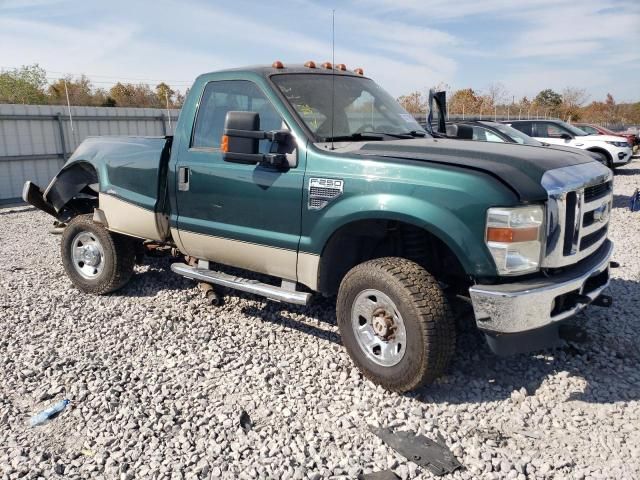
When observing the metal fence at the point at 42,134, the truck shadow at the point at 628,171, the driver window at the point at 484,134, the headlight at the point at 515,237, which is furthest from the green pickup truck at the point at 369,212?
the truck shadow at the point at 628,171

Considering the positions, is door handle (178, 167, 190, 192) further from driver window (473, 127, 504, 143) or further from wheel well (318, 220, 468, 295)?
driver window (473, 127, 504, 143)

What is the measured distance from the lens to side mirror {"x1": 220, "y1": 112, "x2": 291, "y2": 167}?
3.73 m

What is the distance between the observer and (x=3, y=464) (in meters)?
2.87

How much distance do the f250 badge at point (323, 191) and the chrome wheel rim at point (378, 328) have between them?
67 centimetres

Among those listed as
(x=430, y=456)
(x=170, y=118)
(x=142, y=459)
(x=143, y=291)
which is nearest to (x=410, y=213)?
(x=430, y=456)

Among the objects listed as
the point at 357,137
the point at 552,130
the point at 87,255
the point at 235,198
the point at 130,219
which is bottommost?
the point at 87,255

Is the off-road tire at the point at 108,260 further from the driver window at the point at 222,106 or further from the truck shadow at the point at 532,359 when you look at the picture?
the driver window at the point at 222,106

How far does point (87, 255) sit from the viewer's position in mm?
5637

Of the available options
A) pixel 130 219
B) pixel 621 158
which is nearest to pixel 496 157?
pixel 130 219

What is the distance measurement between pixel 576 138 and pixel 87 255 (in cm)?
1456

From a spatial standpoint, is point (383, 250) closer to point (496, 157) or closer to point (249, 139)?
point (496, 157)

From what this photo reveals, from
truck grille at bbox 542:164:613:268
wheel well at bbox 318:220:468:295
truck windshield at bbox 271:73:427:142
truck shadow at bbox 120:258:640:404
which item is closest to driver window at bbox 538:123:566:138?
truck shadow at bbox 120:258:640:404

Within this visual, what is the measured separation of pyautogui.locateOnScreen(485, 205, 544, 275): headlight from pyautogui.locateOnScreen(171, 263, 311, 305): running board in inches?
55.9

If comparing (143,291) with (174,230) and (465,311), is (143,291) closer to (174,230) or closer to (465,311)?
(174,230)
